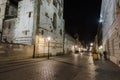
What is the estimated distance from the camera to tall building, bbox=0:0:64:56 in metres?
23.2

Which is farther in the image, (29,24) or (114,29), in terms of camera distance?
(29,24)

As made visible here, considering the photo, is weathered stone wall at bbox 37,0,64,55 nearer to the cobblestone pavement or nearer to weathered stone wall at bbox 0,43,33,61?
weathered stone wall at bbox 0,43,33,61

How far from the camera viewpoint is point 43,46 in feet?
81.7

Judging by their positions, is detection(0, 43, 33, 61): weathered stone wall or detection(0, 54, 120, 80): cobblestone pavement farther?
detection(0, 43, 33, 61): weathered stone wall

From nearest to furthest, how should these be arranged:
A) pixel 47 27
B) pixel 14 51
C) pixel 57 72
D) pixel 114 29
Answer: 1. pixel 57 72
2. pixel 114 29
3. pixel 14 51
4. pixel 47 27

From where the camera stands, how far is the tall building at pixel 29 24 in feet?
76.0

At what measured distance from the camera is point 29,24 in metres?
23.7

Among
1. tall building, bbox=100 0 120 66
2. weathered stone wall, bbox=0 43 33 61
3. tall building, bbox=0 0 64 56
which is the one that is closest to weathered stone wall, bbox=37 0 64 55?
tall building, bbox=0 0 64 56

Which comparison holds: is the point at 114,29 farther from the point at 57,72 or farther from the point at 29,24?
the point at 29,24

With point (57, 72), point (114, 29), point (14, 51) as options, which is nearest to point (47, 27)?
point (14, 51)

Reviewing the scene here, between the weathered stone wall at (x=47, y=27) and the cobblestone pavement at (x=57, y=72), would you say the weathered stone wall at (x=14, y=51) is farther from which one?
the cobblestone pavement at (x=57, y=72)

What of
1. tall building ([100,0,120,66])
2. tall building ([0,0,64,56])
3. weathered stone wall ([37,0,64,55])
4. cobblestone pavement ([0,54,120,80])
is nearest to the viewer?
cobblestone pavement ([0,54,120,80])

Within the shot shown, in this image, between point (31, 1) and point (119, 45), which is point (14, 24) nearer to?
point (31, 1)

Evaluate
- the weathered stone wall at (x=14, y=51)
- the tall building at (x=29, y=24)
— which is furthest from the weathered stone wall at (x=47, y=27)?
the weathered stone wall at (x=14, y=51)
